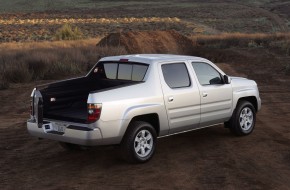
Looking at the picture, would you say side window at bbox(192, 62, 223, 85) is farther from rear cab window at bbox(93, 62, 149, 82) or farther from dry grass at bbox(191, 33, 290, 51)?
dry grass at bbox(191, 33, 290, 51)

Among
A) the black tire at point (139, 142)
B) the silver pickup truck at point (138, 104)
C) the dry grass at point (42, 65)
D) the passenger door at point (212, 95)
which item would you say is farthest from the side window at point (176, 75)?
the dry grass at point (42, 65)

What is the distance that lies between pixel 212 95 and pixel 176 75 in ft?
2.86

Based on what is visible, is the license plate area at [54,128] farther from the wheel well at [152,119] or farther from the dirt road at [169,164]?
Answer: the wheel well at [152,119]

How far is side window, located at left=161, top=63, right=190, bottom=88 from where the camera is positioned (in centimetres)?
789

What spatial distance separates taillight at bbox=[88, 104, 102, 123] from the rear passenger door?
1.31m

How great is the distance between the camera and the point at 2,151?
8.45 m

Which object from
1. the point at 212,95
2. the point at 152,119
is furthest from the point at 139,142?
the point at 212,95

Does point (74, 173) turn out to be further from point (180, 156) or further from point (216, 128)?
point (216, 128)

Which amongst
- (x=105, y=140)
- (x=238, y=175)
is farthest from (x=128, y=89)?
(x=238, y=175)

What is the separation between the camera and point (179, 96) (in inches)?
310

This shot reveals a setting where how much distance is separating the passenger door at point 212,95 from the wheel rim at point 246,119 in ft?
1.39

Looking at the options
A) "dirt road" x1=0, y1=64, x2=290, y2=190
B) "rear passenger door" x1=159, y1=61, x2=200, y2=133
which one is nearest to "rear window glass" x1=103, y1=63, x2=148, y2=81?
"rear passenger door" x1=159, y1=61, x2=200, y2=133

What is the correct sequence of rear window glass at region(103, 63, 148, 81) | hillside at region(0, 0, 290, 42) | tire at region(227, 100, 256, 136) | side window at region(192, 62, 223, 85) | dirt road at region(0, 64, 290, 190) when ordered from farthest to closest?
1. hillside at region(0, 0, 290, 42)
2. tire at region(227, 100, 256, 136)
3. side window at region(192, 62, 223, 85)
4. rear window glass at region(103, 63, 148, 81)
5. dirt road at region(0, 64, 290, 190)

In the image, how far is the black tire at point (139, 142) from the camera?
283 inches
